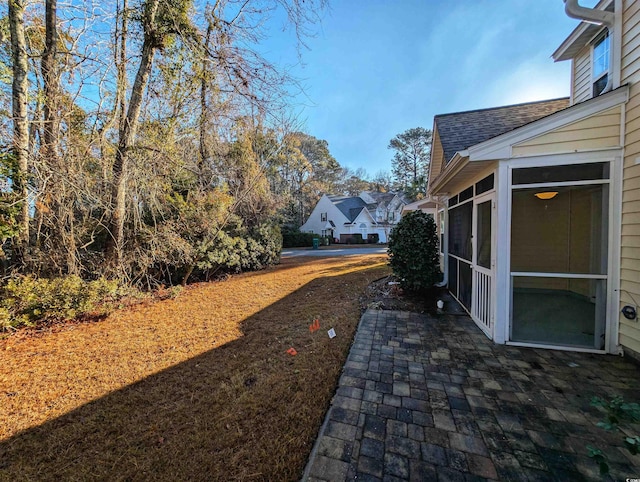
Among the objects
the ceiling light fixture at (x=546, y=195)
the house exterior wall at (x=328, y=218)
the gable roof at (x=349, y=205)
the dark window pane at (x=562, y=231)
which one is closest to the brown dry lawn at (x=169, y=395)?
the dark window pane at (x=562, y=231)

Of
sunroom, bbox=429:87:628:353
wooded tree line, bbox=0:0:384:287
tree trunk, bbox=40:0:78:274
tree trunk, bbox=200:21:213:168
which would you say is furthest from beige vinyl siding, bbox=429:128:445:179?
tree trunk, bbox=40:0:78:274

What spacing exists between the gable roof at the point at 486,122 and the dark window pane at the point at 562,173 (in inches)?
87.6

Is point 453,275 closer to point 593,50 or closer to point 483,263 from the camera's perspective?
point 483,263

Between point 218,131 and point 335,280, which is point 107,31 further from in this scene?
point 335,280

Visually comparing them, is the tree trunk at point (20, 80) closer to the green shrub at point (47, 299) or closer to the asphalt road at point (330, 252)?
the green shrub at point (47, 299)

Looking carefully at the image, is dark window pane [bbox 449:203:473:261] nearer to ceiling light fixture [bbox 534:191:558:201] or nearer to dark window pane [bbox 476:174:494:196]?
dark window pane [bbox 476:174:494:196]

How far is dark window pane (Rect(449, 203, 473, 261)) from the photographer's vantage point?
191 inches

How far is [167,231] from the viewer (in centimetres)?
614

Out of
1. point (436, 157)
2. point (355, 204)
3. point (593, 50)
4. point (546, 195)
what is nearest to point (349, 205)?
point (355, 204)

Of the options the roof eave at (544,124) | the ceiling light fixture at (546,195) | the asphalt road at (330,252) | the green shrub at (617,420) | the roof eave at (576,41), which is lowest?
the asphalt road at (330,252)

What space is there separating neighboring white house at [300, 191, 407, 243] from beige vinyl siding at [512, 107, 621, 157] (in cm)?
2516

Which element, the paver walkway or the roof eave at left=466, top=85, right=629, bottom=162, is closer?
the paver walkway

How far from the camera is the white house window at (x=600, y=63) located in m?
4.06

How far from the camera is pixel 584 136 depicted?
10.5 ft
